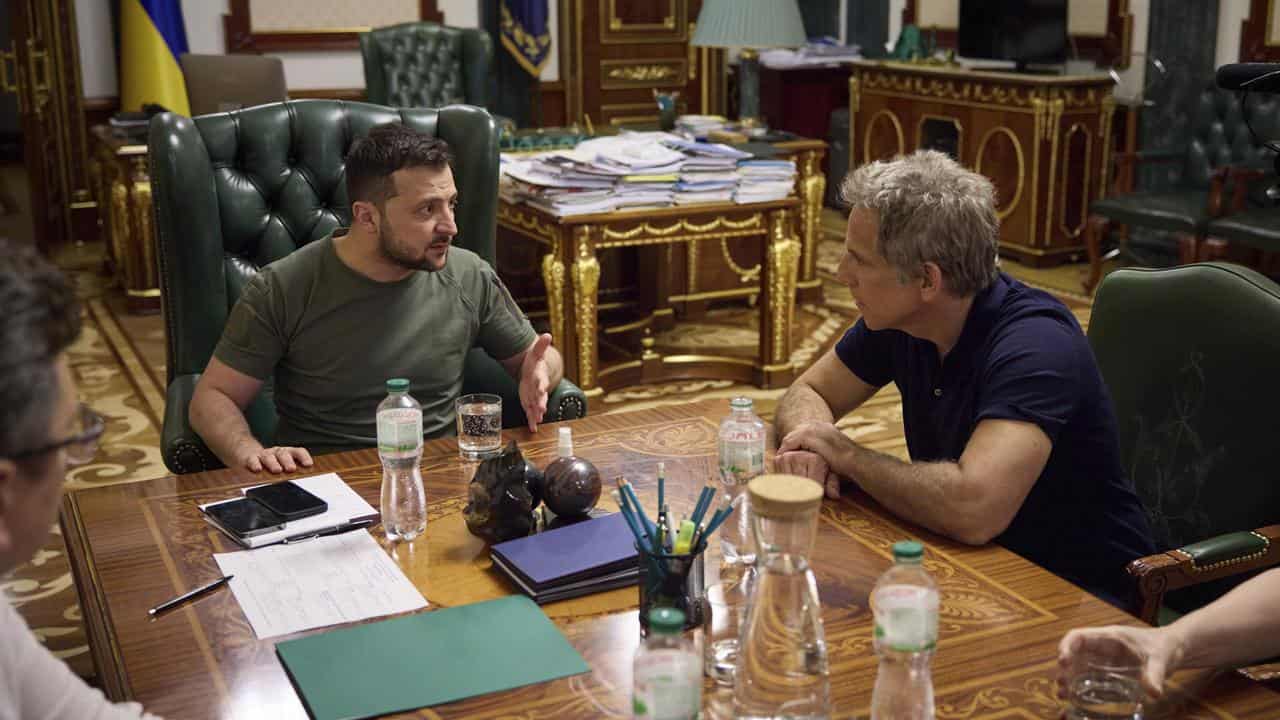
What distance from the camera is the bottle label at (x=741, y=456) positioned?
1898 millimetres

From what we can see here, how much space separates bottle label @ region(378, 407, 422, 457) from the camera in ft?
6.22

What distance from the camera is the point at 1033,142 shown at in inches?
258

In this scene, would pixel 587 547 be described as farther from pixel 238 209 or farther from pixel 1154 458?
pixel 238 209

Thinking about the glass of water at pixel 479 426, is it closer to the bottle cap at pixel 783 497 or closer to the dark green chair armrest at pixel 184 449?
the dark green chair armrest at pixel 184 449

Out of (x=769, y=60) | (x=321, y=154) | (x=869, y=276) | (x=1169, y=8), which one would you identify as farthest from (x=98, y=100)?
(x=869, y=276)

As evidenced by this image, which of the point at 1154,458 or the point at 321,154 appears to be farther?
the point at 321,154

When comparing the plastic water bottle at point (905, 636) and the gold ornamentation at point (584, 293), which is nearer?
the plastic water bottle at point (905, 636)

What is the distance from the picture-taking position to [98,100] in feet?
23.7

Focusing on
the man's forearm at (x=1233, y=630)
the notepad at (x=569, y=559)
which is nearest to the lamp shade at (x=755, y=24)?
the notepad at (x=569, y=559)

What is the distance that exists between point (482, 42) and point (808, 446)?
16.0 ft

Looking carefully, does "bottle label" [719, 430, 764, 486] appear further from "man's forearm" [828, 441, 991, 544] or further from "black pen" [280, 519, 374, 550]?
"black pen" [280, 519, 374, 550]

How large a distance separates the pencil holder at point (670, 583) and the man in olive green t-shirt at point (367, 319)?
38.2 inches

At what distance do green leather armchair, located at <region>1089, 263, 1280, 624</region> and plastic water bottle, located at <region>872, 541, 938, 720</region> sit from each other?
2.41ft

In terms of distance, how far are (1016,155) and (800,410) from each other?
15.7 ft
